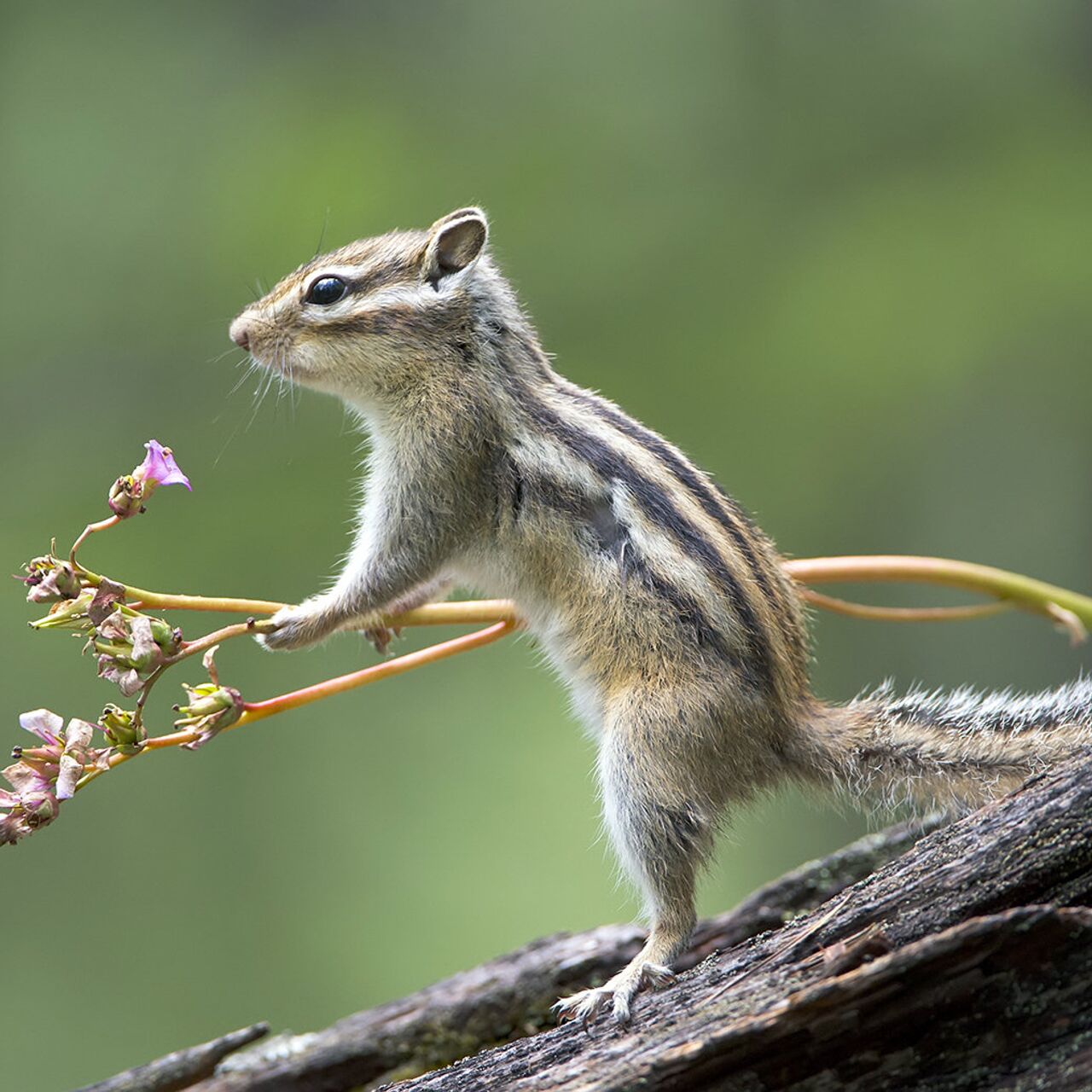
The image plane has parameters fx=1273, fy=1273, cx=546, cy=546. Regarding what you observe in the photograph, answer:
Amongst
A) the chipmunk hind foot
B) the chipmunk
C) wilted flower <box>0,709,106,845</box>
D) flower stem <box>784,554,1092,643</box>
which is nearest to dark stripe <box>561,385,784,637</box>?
the chipmunk

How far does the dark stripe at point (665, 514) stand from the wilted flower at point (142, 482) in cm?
76

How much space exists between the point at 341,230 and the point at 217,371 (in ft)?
2.23

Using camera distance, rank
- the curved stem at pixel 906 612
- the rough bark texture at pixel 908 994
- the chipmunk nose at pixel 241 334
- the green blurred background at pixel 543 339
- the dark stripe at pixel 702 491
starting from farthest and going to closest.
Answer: the green blurred background at pixel 543 339 → the chipmunk nose at pixel 241 334 → the curved stem at pixel 906 612 → the dark stripe at pixel 702 491 → the rough bark texture at pixel 908 994

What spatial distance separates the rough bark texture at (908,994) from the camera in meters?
1.34

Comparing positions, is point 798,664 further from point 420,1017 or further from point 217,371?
point 217,371

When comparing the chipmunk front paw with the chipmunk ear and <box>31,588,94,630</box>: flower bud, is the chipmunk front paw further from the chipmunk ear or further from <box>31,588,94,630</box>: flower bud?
the chipmunk ear

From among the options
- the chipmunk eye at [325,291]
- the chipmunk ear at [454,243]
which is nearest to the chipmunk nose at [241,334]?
the chipmunk eye at [325,291]

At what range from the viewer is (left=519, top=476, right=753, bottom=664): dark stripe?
2014 millimetres

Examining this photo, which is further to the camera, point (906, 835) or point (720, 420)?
point (720, 420)

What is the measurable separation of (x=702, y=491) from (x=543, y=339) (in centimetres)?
282

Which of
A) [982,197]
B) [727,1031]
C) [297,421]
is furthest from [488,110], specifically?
[727,1031]

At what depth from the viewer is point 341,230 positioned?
4.56 meters

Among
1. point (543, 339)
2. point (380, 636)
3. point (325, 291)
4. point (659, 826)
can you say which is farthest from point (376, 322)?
point (543, 339)

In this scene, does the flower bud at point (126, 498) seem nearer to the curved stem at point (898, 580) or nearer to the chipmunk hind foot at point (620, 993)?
the curved stem at point (898, 580)
